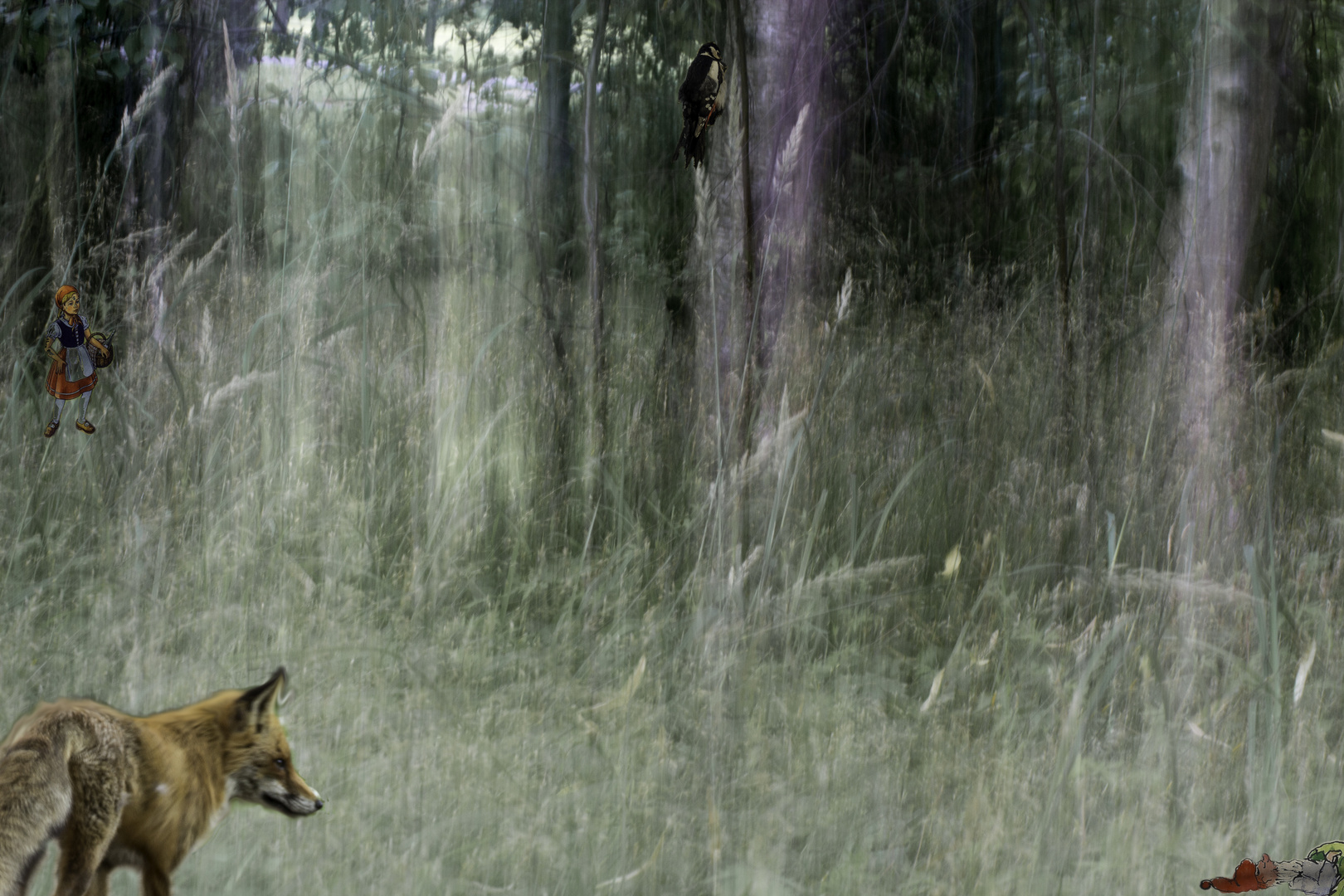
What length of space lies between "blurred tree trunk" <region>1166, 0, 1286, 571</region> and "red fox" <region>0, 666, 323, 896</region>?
84.1 inches

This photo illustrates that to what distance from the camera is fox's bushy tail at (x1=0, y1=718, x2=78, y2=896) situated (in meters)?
1.66

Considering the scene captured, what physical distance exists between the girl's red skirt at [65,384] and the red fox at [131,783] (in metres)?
0.67

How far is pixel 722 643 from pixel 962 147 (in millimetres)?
1290

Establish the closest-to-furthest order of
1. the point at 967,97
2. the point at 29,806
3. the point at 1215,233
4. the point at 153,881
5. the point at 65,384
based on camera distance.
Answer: the point at 29,806 → the point at 153,881 → the point at 65,384 → the point at 967,97 → the point at 1215,233

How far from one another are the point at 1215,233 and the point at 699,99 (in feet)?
4.40

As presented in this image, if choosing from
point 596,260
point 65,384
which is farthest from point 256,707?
point 596,260

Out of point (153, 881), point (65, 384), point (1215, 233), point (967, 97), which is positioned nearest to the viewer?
point (153, 881)

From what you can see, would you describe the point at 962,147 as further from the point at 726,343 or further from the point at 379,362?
the point at 379,362

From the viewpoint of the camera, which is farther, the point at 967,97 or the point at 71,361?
the point at 967,97

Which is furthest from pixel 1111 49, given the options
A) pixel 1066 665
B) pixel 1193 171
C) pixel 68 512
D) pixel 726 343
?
pixel 68 512

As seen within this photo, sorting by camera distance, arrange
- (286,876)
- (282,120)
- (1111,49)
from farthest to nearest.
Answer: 1. (1111,49)
2. (282,120)
3. (286,876)

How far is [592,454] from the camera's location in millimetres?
2080

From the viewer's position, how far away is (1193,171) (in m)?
2.29

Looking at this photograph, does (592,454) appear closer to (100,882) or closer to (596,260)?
(596,260)
